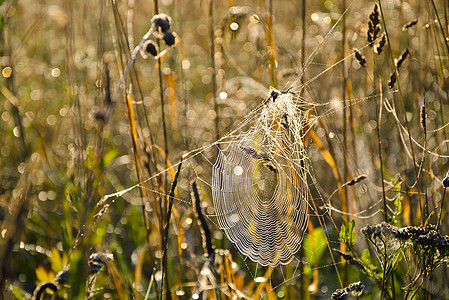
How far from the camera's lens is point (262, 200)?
2.44m

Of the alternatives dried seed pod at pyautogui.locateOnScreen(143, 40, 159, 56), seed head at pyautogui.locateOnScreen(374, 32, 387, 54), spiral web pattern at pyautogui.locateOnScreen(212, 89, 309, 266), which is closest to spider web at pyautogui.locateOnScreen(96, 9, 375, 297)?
spiral web pattern at pyautogui.locateOnScreen(212, 89, 309, 266)

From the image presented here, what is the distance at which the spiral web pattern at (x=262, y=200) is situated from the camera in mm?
1936

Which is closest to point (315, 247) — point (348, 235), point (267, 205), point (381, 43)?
point (267, 205)

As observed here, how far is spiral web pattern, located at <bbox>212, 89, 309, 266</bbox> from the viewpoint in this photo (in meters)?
1.94

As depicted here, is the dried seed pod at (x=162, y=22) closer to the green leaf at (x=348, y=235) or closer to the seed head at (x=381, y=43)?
the seed head at (x=381, y=43)

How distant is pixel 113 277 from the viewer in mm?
1794

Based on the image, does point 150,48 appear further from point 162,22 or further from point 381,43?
point 381,43

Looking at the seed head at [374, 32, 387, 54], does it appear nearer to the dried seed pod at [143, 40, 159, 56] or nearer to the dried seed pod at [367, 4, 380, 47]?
the dried seed pod at [367, 4, 380, 47]

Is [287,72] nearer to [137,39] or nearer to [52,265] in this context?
[52,265]

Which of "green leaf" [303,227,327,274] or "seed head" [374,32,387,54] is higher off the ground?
"seed head" [374,32,387,54]

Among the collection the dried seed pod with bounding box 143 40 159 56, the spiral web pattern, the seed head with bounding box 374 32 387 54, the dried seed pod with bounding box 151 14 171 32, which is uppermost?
the dried seed pod with bounding box 151 14 171 32

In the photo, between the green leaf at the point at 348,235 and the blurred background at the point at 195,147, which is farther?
the blurred background at the point at 195,147

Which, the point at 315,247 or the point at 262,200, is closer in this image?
the point at 315,247

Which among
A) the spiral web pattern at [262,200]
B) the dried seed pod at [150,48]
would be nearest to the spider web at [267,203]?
the spiral web pattern at [262,200]
